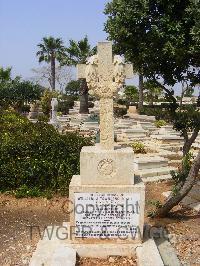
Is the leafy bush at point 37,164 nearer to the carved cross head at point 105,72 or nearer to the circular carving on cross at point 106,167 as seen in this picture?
the circular carving on cross at point 106,167

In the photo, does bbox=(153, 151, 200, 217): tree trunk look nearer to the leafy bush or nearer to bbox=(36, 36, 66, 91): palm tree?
the leafy bush

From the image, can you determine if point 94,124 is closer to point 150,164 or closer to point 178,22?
point 150,164

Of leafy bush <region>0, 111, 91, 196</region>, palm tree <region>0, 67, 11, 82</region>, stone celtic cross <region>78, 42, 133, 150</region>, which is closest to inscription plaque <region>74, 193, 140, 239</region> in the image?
stone celtic cross <region>78, 42, 133, 150</region>

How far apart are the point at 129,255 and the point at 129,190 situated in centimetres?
101

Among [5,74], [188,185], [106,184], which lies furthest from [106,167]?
[5,74]

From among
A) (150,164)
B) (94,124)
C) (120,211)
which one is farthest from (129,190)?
(94,124)

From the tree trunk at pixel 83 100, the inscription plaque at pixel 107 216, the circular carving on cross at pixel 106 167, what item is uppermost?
the tree trunk at pixel 83 100

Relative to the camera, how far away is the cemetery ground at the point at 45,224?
19.7 ft

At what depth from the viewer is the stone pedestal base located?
5.72 m

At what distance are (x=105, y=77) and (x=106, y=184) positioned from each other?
5.29ft

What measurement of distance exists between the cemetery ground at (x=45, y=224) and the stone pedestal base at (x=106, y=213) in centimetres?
35

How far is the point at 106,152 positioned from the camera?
5.73 m

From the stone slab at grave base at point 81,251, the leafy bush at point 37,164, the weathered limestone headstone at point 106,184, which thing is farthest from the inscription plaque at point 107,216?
the leafy bush at point 37,164

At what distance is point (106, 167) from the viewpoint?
5719 millimetres
